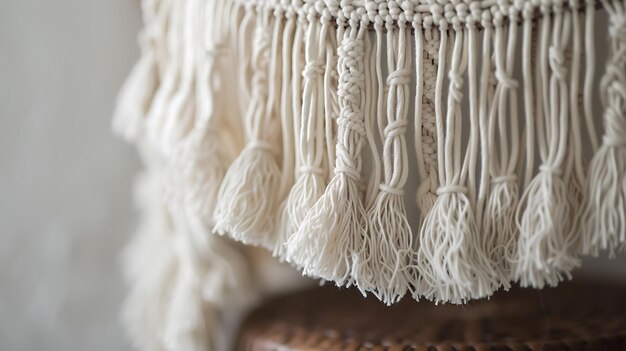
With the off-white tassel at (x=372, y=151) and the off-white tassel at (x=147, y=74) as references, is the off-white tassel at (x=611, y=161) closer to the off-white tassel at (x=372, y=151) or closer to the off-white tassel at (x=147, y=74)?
the off-white tassel at (x=372, y=151)

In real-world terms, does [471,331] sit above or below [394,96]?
below

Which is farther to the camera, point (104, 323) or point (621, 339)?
point (104, 323)

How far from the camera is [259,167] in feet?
2.04

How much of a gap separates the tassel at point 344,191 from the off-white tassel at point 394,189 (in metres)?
0.02

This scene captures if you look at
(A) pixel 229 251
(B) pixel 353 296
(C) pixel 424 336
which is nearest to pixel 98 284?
(A) pixel 229 251

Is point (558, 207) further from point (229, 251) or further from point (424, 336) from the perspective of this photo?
point (229, 251)

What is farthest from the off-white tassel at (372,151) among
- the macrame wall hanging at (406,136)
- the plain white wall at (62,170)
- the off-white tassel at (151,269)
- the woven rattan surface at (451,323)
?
the plain white wall at (62,170)

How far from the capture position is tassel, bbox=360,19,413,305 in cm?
56

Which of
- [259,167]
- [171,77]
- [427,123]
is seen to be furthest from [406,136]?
[171,77]

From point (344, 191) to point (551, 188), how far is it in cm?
18

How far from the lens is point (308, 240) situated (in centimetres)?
56

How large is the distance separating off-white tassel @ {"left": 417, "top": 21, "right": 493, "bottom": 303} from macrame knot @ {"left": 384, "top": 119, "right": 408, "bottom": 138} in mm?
31

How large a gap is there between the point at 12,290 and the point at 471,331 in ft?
2.07

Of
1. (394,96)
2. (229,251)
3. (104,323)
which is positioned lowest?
(104,323)
